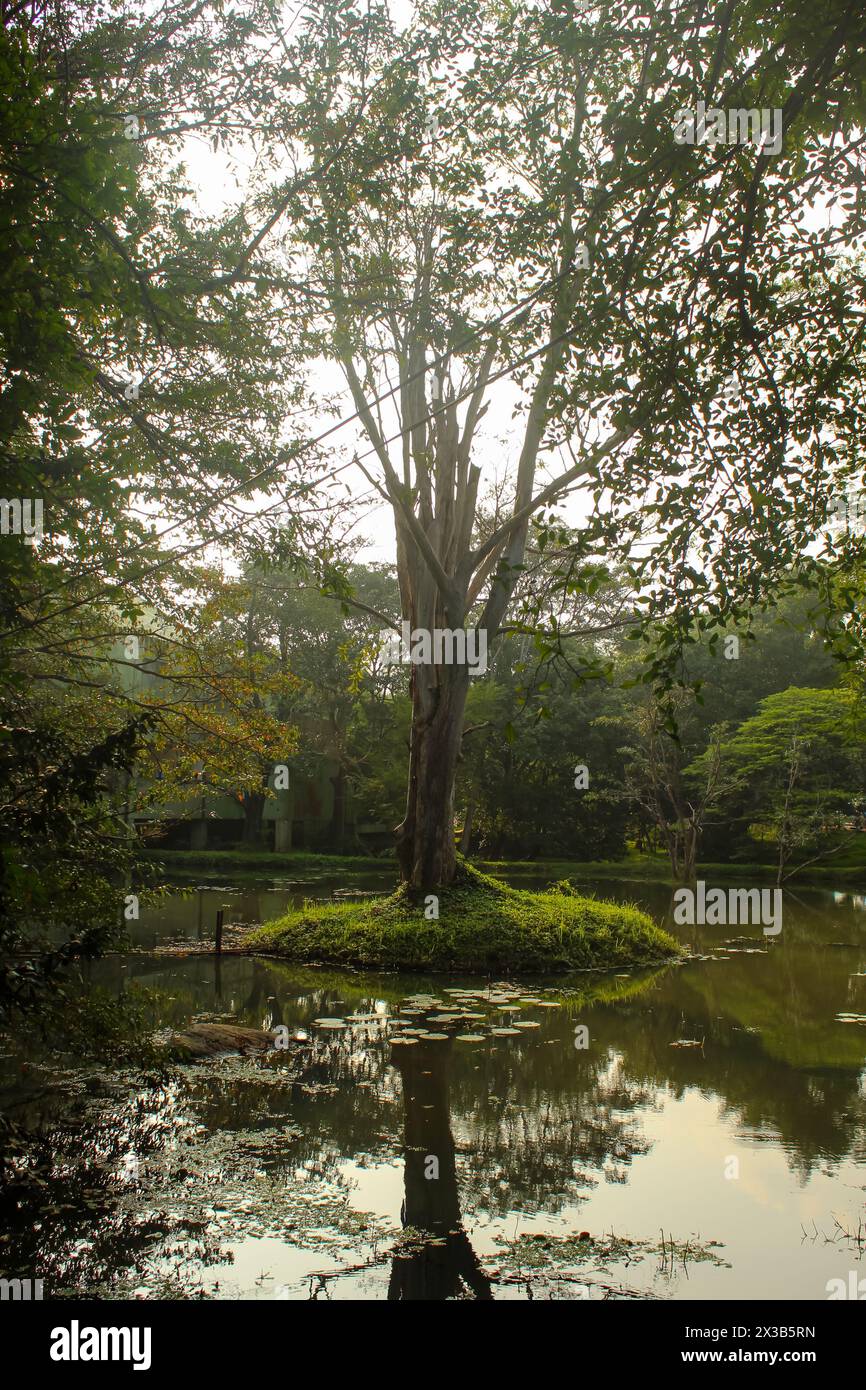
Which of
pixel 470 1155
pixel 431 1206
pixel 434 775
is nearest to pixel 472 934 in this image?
pixel 434 775

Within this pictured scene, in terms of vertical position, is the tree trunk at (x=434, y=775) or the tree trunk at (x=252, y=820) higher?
the tree trunk at (x=434, y=775)

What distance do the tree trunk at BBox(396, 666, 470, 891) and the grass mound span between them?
399 millimetres

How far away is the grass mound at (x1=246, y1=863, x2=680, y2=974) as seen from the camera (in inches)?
499

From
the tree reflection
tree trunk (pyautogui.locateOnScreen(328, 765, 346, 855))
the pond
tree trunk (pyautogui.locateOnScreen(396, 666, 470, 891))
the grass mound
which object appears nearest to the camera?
the tree reflection

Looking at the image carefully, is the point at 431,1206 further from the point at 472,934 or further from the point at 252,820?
the point at 252,820

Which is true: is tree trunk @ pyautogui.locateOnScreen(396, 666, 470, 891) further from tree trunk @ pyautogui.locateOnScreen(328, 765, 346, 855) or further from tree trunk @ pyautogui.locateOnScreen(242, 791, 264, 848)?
tree trunk @ pyautogui.locateOnScreen(242, 791, 264, 848)

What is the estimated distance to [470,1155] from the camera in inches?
232

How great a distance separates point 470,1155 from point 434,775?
28.9 ft

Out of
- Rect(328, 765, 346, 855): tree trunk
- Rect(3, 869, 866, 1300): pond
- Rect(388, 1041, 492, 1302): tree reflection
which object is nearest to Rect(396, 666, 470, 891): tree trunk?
Rect(3, 869, 866, 1300): pond

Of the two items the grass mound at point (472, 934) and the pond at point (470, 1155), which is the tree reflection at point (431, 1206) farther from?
the grass mound at point (472, 934)

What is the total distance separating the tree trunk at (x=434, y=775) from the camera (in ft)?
47.3

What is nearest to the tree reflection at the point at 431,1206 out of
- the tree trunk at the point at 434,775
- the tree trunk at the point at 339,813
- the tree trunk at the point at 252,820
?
the tree trunk at the point at 434,775

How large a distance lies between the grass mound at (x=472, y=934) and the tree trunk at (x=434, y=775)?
399 mm
